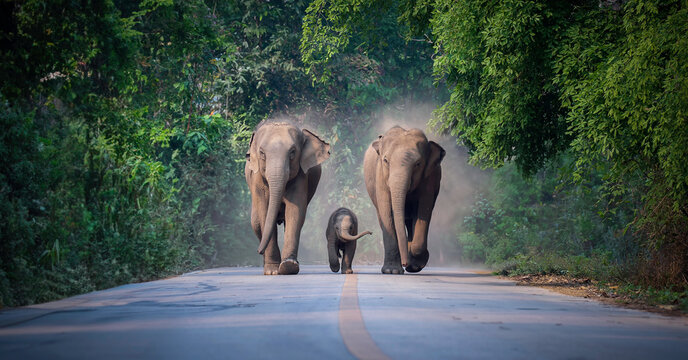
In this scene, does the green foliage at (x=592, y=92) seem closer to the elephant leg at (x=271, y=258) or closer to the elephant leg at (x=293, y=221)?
the elephant leg at (x=293, y=221)

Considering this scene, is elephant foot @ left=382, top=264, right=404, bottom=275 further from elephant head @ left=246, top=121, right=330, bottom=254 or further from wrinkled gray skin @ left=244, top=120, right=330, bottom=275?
elephant head @ left=246, top=121, right=330, bottom=254

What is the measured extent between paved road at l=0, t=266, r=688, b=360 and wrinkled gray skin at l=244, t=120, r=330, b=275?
7008 millimetres

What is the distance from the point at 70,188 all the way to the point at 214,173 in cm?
1872

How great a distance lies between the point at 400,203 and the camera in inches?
754

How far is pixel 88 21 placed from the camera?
45.8 ft

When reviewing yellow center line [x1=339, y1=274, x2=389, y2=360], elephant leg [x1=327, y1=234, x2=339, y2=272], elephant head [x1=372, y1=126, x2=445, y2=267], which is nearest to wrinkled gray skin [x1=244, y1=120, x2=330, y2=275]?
elephant leg [x1=327, y1=234, x2=339, y2=272]

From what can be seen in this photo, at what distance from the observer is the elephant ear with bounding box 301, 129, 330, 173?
64.6 feet

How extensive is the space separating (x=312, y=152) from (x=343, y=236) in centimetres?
196

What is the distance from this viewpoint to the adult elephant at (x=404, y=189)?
1933 centimetres

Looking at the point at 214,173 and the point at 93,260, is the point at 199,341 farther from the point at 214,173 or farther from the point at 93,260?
the point at 214,173

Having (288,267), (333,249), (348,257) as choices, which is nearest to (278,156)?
(288,267)

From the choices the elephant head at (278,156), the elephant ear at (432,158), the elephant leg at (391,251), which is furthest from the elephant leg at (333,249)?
the elephant ear at (432,158)

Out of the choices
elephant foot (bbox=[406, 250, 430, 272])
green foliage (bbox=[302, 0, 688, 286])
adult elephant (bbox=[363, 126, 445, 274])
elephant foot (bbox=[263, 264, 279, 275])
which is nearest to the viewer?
green foliage (bbox=[302, 0, 688, 286])

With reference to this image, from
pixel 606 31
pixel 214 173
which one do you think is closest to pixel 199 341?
pixel 606 31
